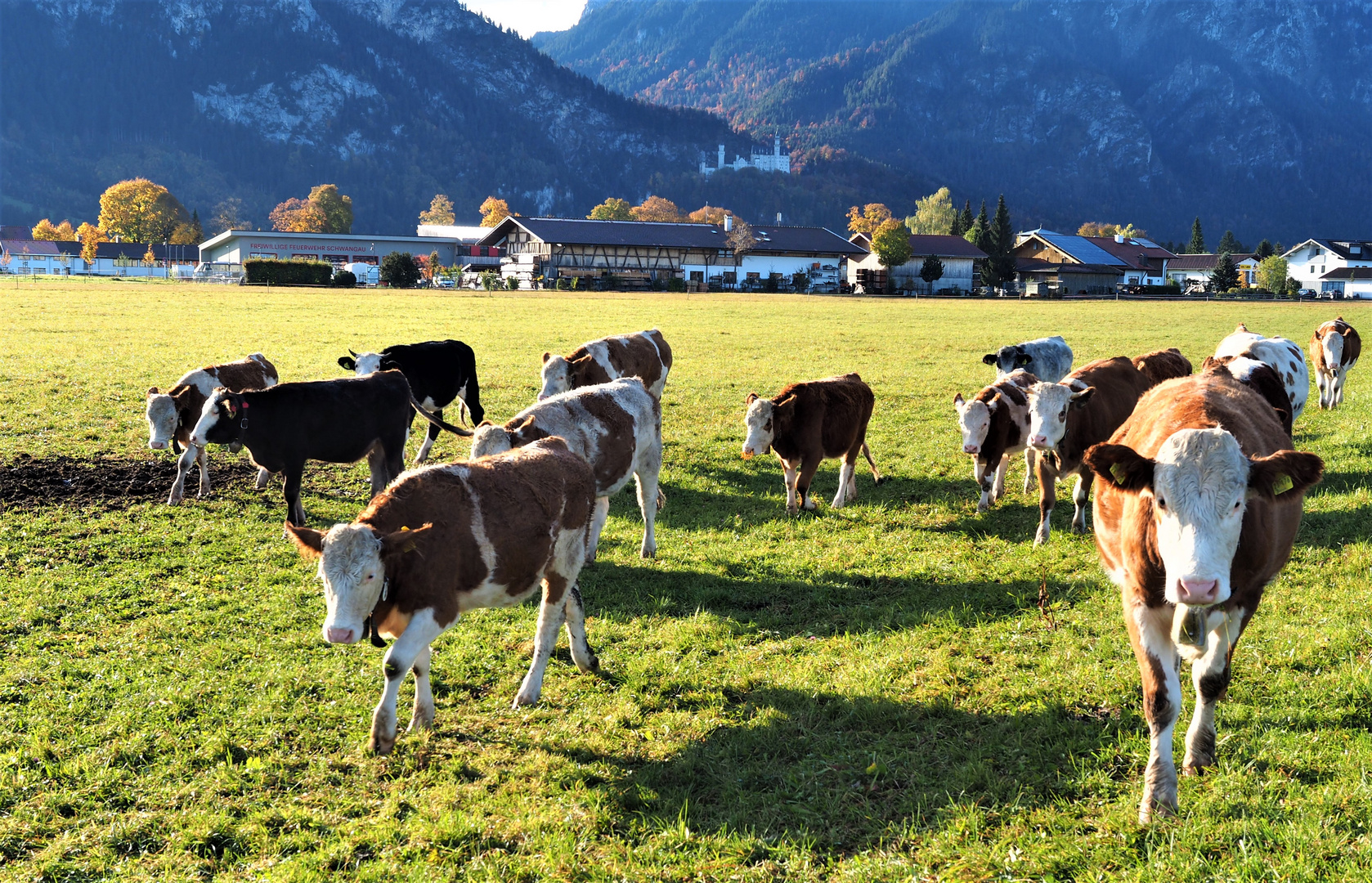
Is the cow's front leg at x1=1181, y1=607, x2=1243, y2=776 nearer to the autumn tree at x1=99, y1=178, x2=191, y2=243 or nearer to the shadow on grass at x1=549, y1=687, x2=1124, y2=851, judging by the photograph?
the shadow on grass at x1=549, y1=687, x2=1124, y2=851

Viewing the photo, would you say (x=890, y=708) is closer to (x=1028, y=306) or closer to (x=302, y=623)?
(x=302, y=623)

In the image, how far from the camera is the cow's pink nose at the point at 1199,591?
384 cm

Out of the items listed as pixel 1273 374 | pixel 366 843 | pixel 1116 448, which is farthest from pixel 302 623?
pixel 1273 374

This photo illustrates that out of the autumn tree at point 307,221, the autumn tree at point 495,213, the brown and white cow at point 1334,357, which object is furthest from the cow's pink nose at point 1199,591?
the autumn tree at point 495,213

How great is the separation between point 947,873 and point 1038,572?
4.78 meters

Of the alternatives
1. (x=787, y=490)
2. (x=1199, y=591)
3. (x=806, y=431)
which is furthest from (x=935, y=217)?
(x=1199, y=591)

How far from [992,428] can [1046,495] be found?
1401 mm

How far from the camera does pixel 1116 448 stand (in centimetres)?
419

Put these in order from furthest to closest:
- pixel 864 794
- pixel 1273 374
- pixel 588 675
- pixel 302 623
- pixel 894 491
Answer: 1. pixel 894 491
2. pixel 1273 374
3. pixel 302 623
4. pixel 588 675
5. pixel 864 794

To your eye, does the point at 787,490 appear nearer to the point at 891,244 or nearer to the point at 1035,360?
the point at 1035,360

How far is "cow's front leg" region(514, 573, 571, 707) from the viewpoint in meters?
6.07

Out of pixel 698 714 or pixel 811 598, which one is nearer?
pixel 698 714

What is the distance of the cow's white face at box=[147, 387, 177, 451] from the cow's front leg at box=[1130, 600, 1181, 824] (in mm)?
11616

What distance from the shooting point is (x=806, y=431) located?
35.0 ft
